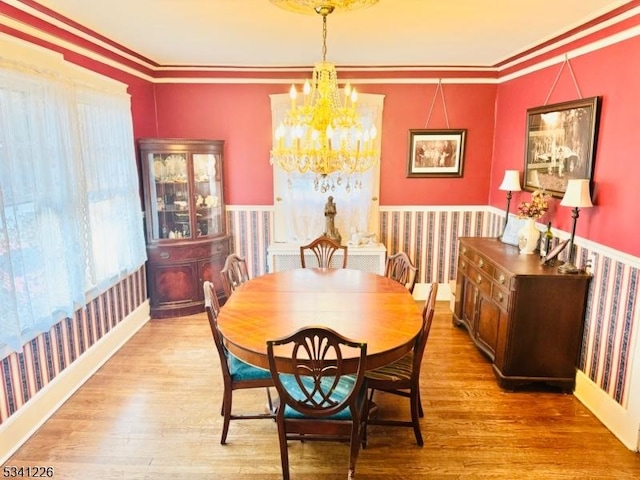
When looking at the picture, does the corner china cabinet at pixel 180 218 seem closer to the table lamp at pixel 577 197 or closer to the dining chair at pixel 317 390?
the dining chair at pixel 317 390

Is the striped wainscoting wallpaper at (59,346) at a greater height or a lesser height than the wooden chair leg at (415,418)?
greater

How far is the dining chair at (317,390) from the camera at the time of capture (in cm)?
194

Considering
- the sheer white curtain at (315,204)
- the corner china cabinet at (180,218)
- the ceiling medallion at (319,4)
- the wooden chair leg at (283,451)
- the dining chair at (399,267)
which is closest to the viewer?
the wooden chair leg at (283,451)

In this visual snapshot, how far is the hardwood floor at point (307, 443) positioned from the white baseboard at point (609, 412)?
0.05 m

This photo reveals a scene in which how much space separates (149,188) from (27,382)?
2.10m

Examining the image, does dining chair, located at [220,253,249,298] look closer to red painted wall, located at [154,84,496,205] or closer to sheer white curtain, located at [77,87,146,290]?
sheer white curtain, located at [77,87,146,290]

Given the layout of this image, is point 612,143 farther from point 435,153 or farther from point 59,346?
point 59,346

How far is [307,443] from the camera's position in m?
2.52

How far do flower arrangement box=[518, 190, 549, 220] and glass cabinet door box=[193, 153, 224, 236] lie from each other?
9.71 ft

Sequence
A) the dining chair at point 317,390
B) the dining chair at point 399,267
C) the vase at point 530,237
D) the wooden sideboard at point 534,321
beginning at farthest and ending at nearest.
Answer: the vase at point 530,237, the dining chair at point 399,267, the wooden sideboard at point 534,321, the dining chair at point 317,390

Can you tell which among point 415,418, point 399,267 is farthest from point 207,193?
point 415,418

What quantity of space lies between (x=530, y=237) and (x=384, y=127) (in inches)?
76.7

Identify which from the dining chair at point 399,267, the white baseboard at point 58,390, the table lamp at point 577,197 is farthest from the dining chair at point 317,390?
the table lamp at point 577,197

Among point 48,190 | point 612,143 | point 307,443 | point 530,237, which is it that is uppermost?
point 612,143
